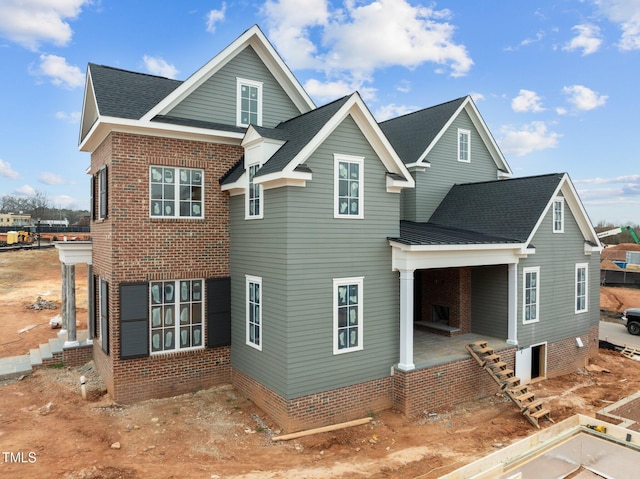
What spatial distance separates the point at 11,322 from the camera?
2111 centimetres

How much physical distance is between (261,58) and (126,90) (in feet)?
13.1

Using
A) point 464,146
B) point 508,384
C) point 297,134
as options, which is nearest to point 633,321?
point 464,146

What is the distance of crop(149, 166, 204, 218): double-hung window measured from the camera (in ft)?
35.9

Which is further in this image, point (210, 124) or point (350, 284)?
point (210, 124)

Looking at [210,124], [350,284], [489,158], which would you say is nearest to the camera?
[350,284]

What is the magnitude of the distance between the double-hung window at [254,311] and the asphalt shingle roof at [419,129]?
8659 mm

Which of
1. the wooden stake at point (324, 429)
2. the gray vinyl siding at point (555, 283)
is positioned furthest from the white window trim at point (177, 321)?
the gray vinyl siding at point (555, 283)

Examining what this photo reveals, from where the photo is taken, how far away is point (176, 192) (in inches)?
441

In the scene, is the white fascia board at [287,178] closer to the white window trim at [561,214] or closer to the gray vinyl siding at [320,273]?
the gray vinyl siding at [320,273]

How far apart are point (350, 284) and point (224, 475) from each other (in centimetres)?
482

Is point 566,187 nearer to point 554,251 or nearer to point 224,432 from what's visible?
point 554,251

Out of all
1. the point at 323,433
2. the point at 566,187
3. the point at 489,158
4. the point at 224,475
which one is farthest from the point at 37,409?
the point at 489,158

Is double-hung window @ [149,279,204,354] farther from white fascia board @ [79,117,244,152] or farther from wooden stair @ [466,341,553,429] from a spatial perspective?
wooden stair @ [466,341,553,429]

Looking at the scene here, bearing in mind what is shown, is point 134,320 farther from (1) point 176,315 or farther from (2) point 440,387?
(2) point 440,387
